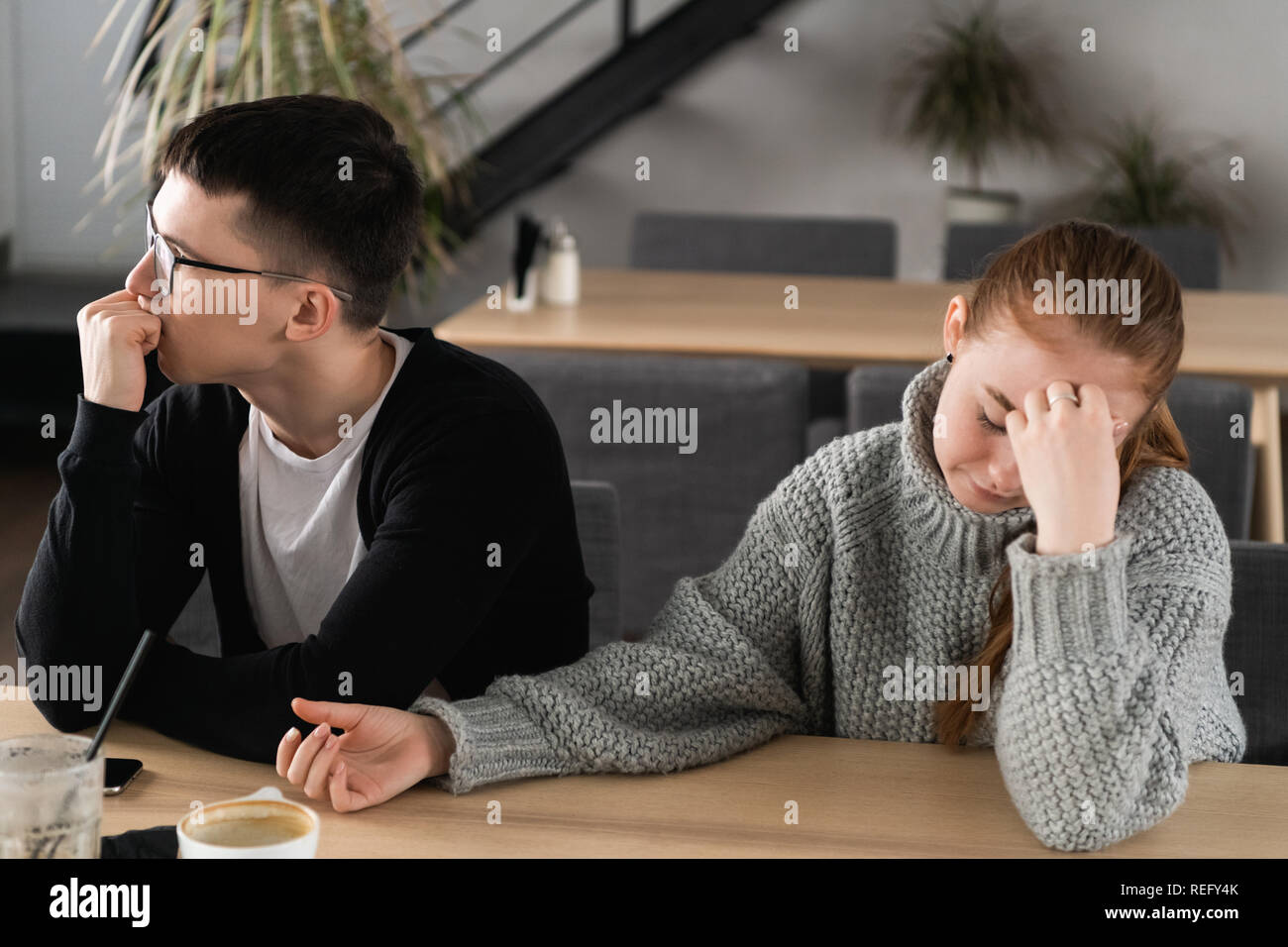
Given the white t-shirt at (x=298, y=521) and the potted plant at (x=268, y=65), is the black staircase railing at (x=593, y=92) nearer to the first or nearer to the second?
the potted plant at (x=268, y=65)

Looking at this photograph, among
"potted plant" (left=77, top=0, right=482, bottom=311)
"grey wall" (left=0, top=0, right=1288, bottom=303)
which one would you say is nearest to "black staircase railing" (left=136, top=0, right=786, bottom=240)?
"grey wall" (left=0, top=0, right=1288, bottom=303)

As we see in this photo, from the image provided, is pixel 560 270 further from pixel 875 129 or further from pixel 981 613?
pixel 875 129

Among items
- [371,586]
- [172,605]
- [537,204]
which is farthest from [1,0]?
[371,586]

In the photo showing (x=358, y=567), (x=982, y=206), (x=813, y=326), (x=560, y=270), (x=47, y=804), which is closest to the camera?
(x=47, y=804)

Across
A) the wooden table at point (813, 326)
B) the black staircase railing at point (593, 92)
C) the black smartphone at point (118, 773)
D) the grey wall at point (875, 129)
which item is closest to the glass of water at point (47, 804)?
the black smartphone at point (118, 773)

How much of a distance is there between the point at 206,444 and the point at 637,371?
1.03 m

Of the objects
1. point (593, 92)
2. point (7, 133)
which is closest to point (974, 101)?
point (593, 92)

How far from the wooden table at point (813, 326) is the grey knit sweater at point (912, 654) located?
52.3 inches

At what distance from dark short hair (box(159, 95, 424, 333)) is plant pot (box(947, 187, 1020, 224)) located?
415 centimetres

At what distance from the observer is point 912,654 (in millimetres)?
1377

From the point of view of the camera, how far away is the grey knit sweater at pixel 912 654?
1114mm

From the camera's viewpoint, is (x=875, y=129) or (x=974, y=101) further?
(x=875, y=129)

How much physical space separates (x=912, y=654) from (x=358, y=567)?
0.53 m

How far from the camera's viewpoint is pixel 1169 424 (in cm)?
138
